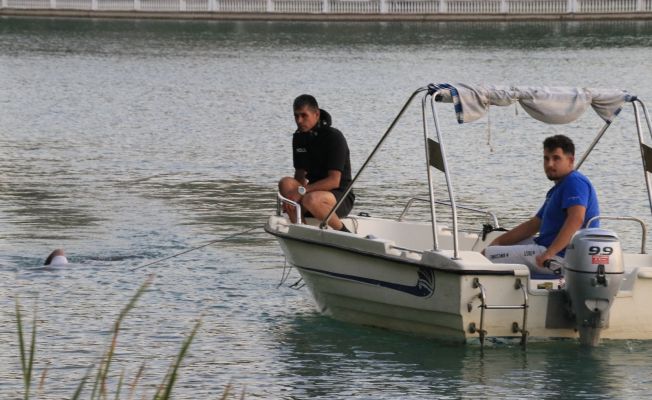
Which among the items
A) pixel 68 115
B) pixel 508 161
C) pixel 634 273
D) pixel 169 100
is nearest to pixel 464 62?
pixel 169 100

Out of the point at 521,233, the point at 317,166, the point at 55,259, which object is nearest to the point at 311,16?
the point at 55,259

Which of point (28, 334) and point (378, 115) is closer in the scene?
point (28, 334)

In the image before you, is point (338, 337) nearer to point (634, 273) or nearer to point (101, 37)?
point (634, 273)

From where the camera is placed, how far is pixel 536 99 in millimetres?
12523

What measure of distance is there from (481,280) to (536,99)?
1578 mm

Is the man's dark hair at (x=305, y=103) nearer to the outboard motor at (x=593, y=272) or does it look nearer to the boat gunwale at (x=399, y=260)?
the boat gunwale at (x=399, y=260)

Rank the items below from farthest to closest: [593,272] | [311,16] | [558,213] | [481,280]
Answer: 1. [311,16]
2. [558,213]
3. [481,280]
4. [593,272]

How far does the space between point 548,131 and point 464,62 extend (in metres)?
21.4

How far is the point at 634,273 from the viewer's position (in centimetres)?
1185

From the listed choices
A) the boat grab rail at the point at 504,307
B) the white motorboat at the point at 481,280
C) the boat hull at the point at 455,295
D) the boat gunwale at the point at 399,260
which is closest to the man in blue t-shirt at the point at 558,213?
the white motorboat at the point at 481,280

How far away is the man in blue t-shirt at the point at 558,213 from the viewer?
12219mm

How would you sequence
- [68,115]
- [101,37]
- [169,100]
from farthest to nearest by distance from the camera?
[101,37], [169,100], [68,115]

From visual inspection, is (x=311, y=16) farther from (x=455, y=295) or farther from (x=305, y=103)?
(x=455, y=295)

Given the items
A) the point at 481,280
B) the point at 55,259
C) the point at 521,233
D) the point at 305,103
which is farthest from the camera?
the point at 55,259
